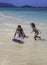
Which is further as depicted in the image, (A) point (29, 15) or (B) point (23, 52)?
(A) point (29, 15)

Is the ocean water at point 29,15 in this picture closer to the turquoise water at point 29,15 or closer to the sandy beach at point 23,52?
the turquoise water at point 29,15

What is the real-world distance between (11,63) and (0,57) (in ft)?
1.78

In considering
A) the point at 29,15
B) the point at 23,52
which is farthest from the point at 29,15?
the point at 23,52

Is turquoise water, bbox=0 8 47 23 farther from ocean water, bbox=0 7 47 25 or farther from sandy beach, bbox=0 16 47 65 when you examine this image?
sandy beach, bbox=0 16 47 65

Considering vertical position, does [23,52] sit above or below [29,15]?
below

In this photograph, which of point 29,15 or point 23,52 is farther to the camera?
point 29,15

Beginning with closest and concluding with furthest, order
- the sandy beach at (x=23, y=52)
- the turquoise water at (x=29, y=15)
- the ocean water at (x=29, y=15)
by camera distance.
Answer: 1. the sandy beach at (x=23, y=52)
2. the ocean water at (x=29, y=15)
3. the turquoise water at (x=29, y=15)

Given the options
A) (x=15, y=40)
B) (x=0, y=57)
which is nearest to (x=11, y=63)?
(x=0, y=57)

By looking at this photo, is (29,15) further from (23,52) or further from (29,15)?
(23,52)

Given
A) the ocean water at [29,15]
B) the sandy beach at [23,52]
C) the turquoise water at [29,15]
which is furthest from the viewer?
the turquoise water at [29,15]

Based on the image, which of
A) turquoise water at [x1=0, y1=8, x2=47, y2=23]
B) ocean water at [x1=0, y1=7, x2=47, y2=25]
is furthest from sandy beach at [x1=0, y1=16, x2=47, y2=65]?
turquoise water at [x1=0, y1=8, x2=47, y2=23]

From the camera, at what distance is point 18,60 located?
5652mm

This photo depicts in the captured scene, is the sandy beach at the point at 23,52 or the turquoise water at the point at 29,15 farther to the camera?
the turquoise water at the point at 29,15

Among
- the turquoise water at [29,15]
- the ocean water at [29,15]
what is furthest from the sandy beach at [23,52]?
the turquoise water at [29,15]
